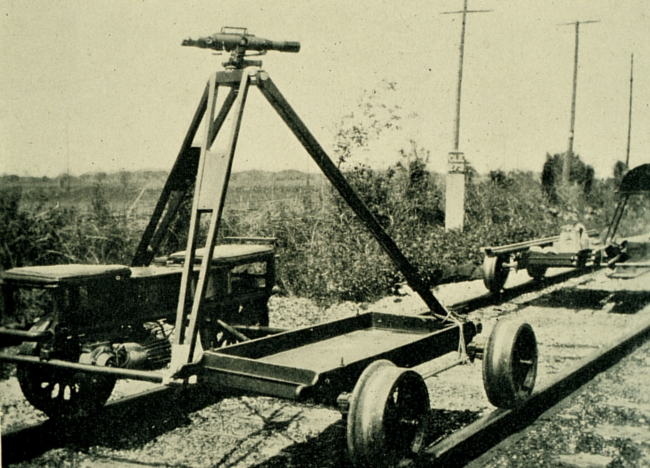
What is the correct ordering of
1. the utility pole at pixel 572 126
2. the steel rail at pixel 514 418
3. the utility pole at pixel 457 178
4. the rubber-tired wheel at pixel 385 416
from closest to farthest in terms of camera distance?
the rubber-tired wheel at pixel 385 416 < the steel rail at pixel 514 418 < the utility pole at pixel 457 178 < the utility pole at pixel 572 126

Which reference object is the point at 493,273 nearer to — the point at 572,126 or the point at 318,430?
the point at 318,430

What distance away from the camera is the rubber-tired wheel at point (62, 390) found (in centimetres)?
484

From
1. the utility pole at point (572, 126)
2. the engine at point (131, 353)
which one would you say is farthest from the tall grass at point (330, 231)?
the utility pole at point (572, 126)

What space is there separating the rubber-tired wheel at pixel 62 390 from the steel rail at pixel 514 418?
244 centimetres

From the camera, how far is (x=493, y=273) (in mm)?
10867

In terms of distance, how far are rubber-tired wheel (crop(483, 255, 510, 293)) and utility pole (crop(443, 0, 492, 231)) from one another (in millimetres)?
6440

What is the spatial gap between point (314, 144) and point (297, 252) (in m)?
8.33

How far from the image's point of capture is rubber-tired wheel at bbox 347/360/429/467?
3.56 metres

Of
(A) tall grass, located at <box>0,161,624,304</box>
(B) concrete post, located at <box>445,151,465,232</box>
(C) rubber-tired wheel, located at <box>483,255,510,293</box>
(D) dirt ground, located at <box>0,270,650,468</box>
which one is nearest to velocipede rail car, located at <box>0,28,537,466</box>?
(D) dirt ground, located at <box>0,270,650,468</box>

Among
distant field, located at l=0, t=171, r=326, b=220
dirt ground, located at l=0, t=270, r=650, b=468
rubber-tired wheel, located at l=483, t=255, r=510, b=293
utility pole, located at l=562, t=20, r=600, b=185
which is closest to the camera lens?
dirt ground, located at l=0, t=270, r=650, b=468

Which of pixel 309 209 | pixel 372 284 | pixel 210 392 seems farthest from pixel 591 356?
pixel 309 209

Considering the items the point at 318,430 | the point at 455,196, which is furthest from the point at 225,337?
the point at 455,196

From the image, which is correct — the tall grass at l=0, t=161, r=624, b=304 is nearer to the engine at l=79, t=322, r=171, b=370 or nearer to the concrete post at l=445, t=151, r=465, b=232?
the concrete post at l=445, t=151, r=465, b=232

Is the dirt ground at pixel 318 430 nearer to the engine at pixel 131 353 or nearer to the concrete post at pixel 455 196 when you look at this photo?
the engine at pixel 131 353
